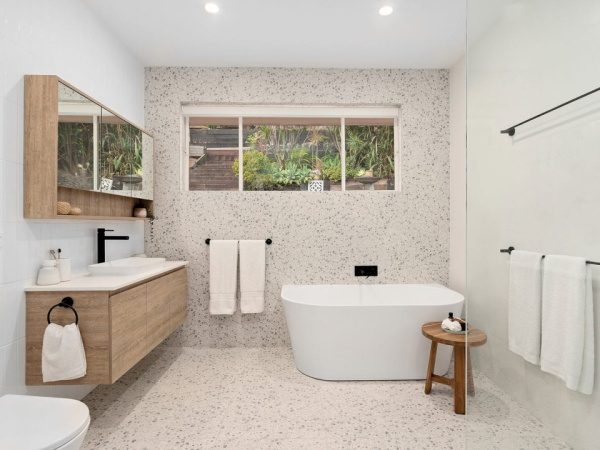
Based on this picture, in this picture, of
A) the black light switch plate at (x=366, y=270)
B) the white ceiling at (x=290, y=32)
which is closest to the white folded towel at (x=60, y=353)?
the white ceiling at (x=290, y=32)

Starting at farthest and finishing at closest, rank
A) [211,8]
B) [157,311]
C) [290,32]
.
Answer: [290,32] → [157,311] → [211,8]

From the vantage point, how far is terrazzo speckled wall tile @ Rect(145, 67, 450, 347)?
10.5 ft

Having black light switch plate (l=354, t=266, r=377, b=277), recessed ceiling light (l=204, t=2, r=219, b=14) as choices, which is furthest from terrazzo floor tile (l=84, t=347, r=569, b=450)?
recessed ceiling light (l=204, t=2, r=219, b=14)

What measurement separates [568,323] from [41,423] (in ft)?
5.35

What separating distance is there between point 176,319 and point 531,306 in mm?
2674

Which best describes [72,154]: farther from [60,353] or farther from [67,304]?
[60,353]

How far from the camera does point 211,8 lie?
2.33 meters

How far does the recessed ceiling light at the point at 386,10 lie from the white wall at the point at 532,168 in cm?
165

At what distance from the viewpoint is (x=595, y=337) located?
0.60 meters

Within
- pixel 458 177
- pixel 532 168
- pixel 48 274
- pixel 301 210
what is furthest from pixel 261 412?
pixel 458 177

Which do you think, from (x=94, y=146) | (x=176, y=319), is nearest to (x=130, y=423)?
(x=176, y=319)

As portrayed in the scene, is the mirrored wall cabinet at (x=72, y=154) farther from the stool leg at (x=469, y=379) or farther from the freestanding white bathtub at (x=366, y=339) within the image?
the stool leg at (x=469, y=379)

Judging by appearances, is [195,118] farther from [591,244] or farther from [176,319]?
[591,244]

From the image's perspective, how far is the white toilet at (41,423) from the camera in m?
1.08
